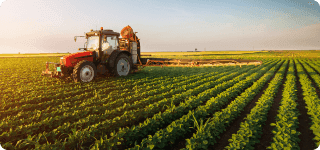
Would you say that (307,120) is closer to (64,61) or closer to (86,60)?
(86,60)

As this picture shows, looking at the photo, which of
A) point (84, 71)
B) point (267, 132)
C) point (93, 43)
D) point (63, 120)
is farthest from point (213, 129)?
point (93, 43)

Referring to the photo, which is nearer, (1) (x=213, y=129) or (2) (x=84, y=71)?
(1) (x=213, y=129)

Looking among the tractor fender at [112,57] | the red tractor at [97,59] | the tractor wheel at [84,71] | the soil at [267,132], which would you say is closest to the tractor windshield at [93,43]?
the red tractor at [97,59]

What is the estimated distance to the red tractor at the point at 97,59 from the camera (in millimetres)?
8227

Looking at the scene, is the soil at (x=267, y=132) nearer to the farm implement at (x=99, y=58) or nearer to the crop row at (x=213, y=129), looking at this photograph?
the crop row at (x=213, y=129)

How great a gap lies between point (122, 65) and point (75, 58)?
2.72 meters

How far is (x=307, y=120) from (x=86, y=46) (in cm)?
1035

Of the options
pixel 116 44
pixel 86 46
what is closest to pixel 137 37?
pixel 116 44

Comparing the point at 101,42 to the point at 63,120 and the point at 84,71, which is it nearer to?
the point at 84,71

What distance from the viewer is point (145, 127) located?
12.8 ft

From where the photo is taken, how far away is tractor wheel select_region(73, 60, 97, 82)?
7975 millimetres

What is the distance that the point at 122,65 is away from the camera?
10.2m

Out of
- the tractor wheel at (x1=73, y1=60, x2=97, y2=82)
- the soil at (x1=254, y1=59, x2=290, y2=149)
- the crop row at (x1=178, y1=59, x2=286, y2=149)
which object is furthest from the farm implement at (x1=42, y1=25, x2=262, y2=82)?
the soil at (x1=254, y1=59, x2=290, y2=149)

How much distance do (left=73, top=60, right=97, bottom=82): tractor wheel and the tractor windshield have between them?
1.29 metres
